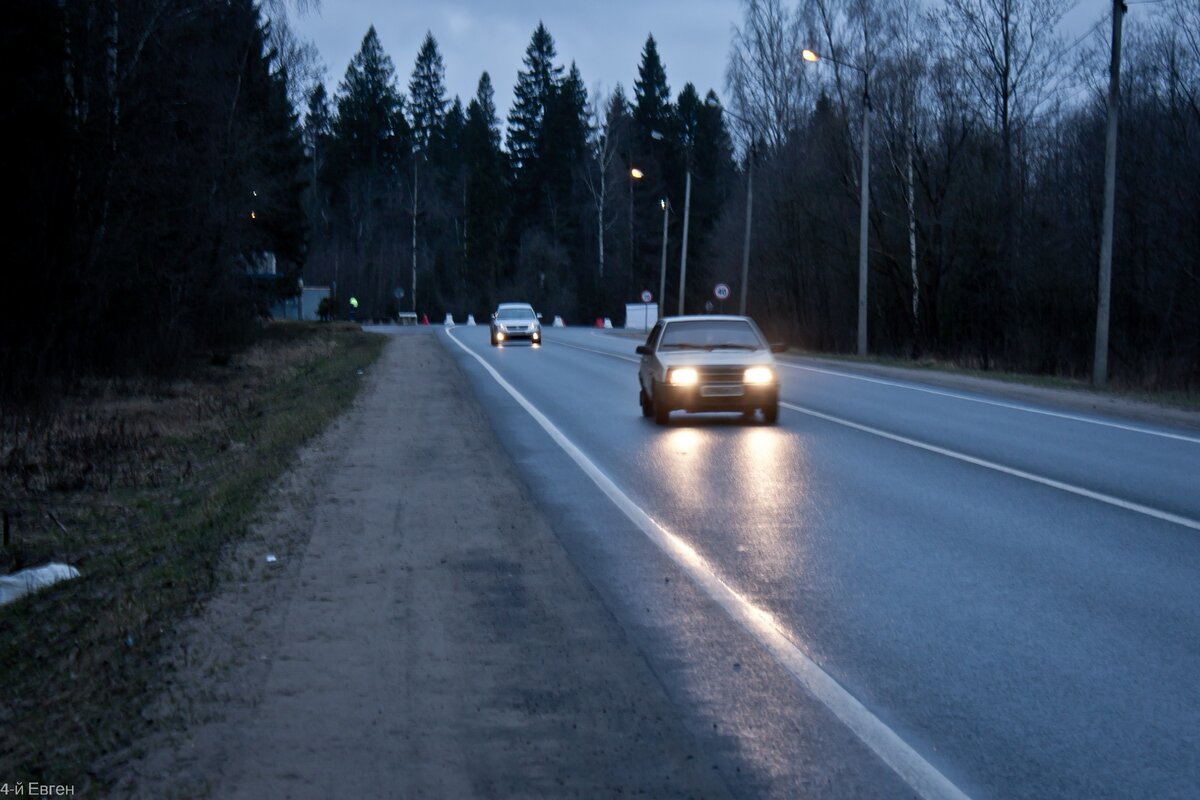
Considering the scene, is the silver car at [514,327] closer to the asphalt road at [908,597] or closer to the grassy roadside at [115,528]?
the grassy roadside at [115,528]

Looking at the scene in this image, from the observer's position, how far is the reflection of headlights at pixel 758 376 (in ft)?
61.9

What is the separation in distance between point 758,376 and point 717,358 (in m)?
0.65

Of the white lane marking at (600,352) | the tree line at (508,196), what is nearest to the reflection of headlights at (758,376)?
the white lane marking at (600,352)

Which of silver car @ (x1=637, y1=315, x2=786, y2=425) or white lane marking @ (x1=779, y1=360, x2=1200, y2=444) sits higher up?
silver car @ (x1=637, y1=315, x2=786, y2=425)

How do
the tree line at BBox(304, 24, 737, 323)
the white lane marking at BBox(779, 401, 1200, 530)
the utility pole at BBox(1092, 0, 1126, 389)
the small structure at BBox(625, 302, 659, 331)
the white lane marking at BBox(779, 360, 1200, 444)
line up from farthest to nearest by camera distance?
the tree line at BBox(304, 24, 737, 323)
the small structure at BBox(625, 302, 659, 331)
the utility pole at BBox(1092, 0, 1126, 389)
the white lane marking at BBox(779, 360, 1200, 444)
the white lane marking at BBox(779, 401, 1200, 530)

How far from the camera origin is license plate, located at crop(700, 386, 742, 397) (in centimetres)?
1884

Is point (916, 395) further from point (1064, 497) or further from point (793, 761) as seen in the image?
point (793, 761)

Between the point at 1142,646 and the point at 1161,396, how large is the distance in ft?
63.0

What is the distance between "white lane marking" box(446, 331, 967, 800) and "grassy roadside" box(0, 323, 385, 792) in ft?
10.3

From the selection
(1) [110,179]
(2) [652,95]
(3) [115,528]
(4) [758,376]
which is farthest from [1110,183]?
(2) [652,95]

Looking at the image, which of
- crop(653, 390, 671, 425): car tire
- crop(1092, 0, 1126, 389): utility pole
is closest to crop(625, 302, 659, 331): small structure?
crop(1092, 0, 1126, 389): utility pole

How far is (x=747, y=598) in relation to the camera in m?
8.27

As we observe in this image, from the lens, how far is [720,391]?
18.9m

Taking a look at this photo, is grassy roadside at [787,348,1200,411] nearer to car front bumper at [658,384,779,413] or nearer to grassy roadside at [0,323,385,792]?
car front bumper at [658,384,779,413]
